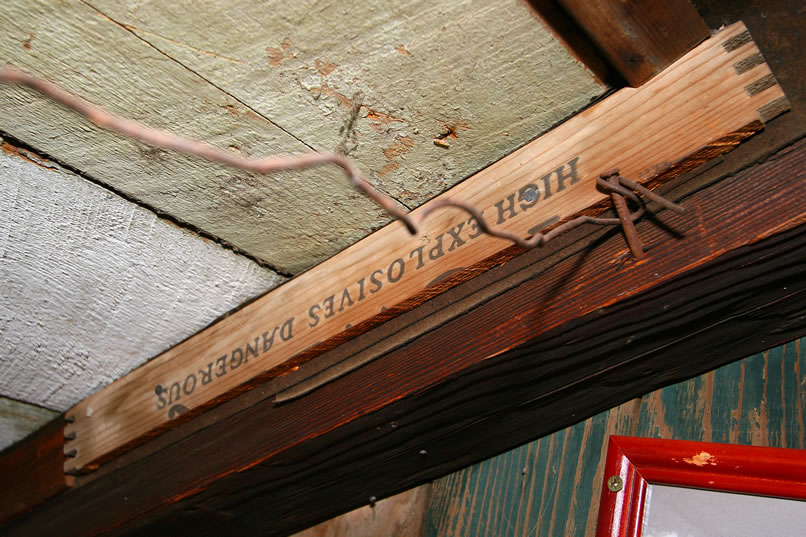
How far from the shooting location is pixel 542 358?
104 centimetres

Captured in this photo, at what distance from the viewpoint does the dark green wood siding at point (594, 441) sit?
3.55ft

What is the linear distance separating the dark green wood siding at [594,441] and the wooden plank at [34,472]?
1.02m

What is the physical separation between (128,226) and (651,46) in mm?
990

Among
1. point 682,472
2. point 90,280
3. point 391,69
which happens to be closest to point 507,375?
point 682,472

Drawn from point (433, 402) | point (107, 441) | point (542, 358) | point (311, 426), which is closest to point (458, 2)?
point (542, 358)

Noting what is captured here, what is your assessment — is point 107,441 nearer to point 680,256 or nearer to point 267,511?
point 267,511

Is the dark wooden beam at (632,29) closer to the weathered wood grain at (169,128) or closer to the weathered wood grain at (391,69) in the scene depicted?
the weathered wood grain at (391,69)

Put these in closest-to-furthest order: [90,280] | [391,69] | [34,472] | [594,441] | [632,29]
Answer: [632,29] < [391,69] < [594,441] < [90,280] < [34,472]

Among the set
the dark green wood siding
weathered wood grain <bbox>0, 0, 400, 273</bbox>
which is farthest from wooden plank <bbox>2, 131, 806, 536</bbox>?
weathered wood grain <bbox>0, 0, 400, 273</bbox>

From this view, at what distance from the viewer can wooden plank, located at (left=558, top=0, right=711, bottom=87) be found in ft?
2.82

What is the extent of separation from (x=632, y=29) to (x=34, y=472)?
1863 millimetres

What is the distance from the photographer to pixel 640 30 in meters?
0.88

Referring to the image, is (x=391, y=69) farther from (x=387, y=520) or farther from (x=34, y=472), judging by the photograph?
(x=34, y=472)

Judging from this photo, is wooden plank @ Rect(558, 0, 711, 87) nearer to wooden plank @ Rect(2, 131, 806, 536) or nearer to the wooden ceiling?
the wooden ceiling
